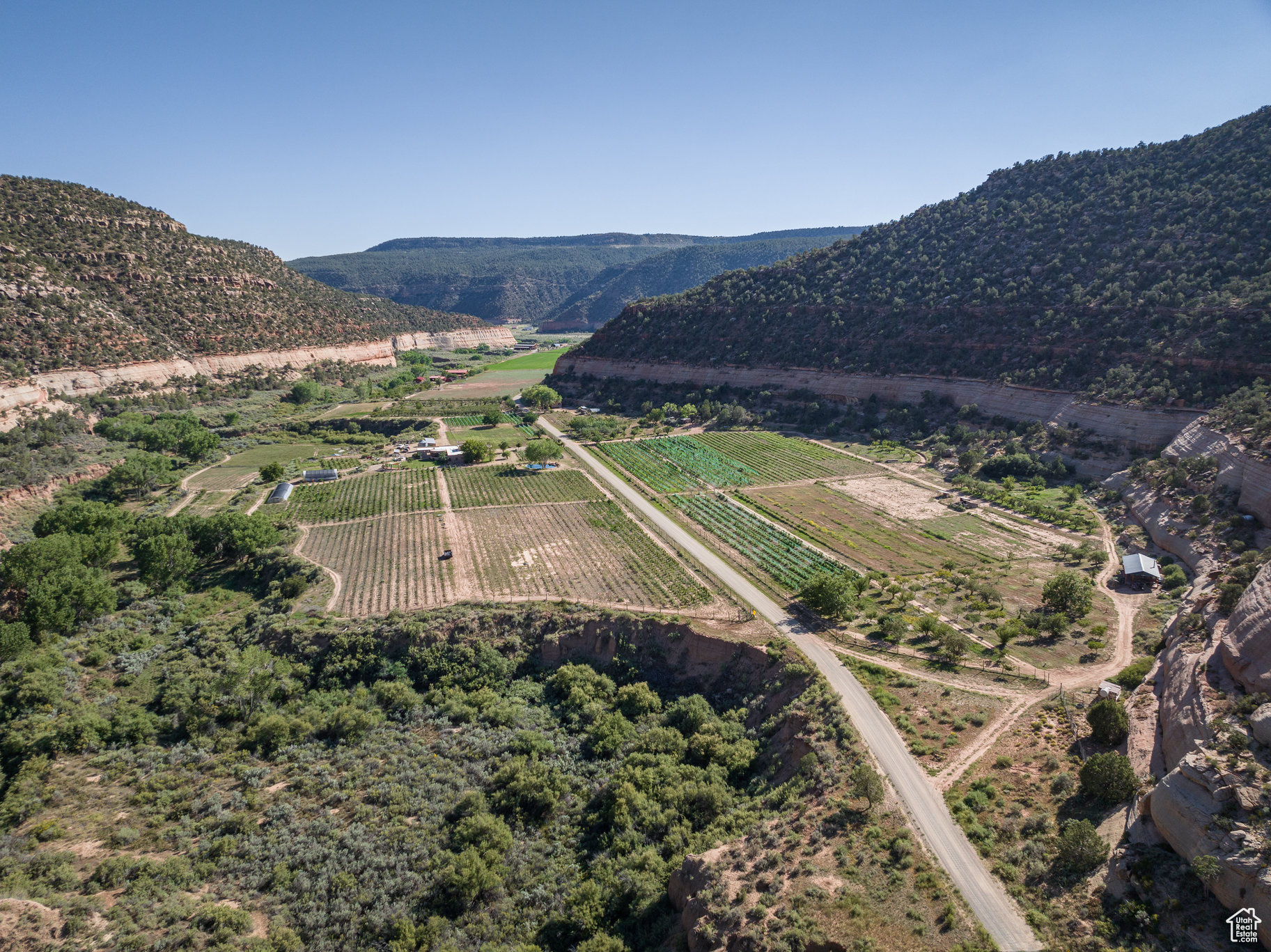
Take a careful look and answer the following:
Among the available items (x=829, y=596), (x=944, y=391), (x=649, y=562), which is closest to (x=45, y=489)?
(x=649, y=562)

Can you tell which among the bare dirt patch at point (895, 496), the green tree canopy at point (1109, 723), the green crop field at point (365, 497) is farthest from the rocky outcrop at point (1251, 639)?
the green crop field at point (365, 497)

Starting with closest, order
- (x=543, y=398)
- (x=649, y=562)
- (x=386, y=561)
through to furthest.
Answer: (x=649, y=562), (x=386, y=561), (x=543, y=398)

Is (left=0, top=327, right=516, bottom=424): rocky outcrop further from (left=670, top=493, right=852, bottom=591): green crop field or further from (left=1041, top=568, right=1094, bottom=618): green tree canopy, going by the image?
(left=1041, top=568, right=1094, bottom=618): green tree canopy

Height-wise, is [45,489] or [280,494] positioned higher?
[45,489]

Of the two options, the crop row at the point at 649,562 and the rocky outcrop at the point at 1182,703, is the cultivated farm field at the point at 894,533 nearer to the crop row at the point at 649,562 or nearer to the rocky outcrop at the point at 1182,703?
the crop row at the point at 649,562

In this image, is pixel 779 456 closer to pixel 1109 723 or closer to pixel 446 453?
pixel 446 453

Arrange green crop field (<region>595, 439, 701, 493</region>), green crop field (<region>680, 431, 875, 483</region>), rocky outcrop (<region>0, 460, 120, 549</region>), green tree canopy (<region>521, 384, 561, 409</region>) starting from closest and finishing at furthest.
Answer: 1. rocky outcrop (<region>0, 460, 120, 549</region>)
2. green crop field (<region>595, 439, 701, 493</region>)
3. green crop field (<region>680, 431, 875, 483</region>)
4. green tree canopy (<region>521, 384, 561, 409</region>)

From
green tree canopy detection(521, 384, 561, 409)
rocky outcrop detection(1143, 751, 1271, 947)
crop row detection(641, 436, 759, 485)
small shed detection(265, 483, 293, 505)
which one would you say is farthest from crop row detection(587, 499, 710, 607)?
green tree canopy detection(521, 384, 561, 409)

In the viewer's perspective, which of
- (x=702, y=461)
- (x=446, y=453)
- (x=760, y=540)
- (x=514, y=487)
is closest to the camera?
(x=760, y=540)
